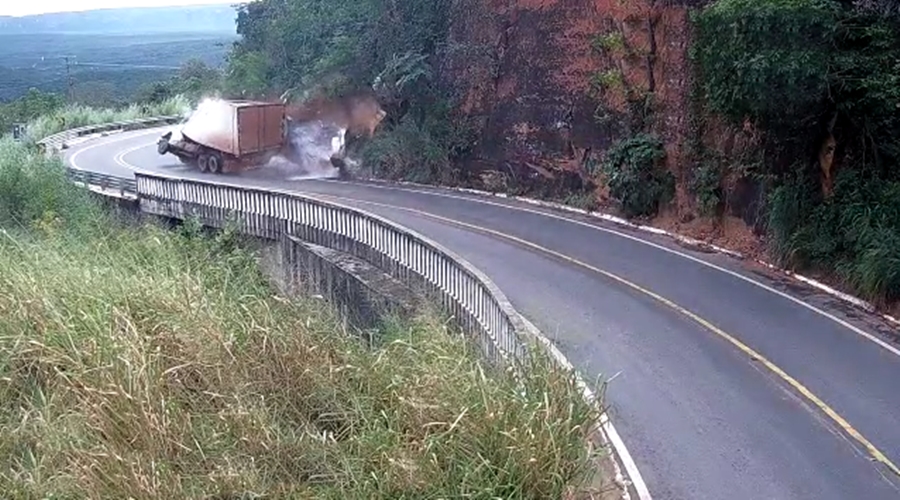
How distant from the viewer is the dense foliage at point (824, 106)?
666 inches

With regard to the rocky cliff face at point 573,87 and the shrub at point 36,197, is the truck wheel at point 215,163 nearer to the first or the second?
the rocky cliff face at point 573,87

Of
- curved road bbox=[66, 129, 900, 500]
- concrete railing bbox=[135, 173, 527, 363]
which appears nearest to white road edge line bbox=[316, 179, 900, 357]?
curved road bbox=[66, 129, 900, 500]

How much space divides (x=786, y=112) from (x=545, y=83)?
11.3 m

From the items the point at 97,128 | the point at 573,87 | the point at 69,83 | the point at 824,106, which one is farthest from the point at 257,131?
the point at 69,83

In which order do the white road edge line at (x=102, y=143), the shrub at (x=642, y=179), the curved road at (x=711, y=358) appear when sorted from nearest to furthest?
1. the curved road at (x=711, y=358)
2. the shrub at (x=642, y=179)
3. the white road edge line at (x=102, y=143)

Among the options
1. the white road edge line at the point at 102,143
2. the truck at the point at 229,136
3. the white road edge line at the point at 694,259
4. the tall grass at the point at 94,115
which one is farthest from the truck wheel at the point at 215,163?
the tall grass at the point at 94,115

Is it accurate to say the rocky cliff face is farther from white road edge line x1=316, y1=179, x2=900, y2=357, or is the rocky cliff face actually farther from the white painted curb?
white road edge line x1=316, y1=179, x2=900, y2=357

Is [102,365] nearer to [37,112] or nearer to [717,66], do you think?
[717,66]

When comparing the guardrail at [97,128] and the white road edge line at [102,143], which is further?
the guardrail at [97,128]


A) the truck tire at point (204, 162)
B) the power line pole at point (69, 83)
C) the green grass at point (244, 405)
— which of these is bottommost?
the power line pole at point (69, 83)

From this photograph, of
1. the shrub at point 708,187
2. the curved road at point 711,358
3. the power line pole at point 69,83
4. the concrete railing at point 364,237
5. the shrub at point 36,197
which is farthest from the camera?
the power line pole at point 69,83

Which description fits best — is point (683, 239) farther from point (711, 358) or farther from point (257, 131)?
point (257, 131)

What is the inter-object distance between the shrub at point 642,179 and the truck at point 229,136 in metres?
14.9

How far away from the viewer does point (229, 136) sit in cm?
3400
